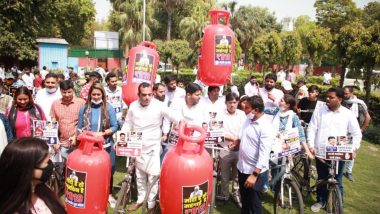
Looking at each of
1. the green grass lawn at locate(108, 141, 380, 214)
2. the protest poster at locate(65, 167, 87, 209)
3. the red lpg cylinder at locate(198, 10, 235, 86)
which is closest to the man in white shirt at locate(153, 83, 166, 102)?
the red lpg cylinder at locate(198, 10, 235, 86)

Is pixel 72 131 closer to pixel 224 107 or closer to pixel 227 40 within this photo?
pixel 224 107

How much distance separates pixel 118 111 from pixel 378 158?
6.50 metres

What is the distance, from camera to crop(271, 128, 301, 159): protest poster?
430 centimetres

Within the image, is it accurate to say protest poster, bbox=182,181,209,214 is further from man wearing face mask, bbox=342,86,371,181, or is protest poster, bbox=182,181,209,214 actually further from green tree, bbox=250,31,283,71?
green tree, bbox=250,31,283,71

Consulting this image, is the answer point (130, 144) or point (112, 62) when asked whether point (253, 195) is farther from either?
point (112, 62)

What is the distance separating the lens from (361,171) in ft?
24.2

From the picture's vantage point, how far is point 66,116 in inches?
186

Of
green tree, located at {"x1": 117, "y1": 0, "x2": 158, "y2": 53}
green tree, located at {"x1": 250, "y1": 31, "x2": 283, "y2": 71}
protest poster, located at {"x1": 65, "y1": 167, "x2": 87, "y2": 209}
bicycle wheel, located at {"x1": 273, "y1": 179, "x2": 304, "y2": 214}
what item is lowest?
bicycle wheel, located at {"x1": 273, "y1": 179, "x2": 304, "y2": 214}

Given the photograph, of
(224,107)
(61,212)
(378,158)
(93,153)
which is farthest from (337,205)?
(378,158)

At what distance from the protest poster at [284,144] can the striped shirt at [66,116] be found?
270cm

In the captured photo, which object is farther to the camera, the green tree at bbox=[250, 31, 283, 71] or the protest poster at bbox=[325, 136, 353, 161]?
the green tree at bbox=[250, 31, 283, 71]

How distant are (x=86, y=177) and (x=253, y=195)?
1.94 metres

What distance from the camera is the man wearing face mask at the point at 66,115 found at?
4.71 meters

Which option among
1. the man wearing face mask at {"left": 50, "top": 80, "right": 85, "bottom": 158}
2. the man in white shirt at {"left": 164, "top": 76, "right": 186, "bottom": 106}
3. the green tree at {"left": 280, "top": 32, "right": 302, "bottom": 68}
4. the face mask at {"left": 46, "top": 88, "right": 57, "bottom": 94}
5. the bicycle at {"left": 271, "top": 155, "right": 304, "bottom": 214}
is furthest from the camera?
the green tree at {"left": 280, "top": 32, "right": 302, "bottom": 68}
